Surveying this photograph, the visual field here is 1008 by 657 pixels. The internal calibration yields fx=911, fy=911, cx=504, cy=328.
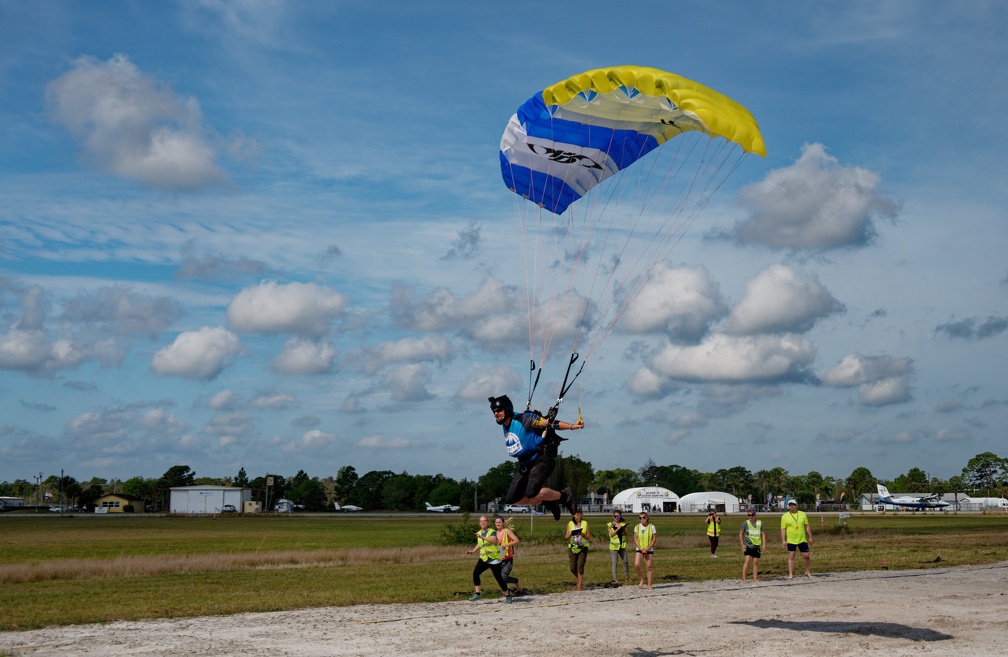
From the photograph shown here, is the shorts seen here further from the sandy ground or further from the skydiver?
the sandy ground

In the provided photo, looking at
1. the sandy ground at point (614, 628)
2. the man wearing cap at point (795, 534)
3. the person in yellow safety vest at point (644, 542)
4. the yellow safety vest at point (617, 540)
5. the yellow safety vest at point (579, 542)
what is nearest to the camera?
the sandy ground at point (614, 628)

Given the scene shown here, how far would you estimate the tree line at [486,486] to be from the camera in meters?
159

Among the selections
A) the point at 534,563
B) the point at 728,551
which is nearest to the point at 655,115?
the point at 534,563

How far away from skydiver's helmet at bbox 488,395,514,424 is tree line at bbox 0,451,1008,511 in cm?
13998

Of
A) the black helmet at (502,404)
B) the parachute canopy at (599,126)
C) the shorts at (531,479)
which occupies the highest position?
the parachute canopy at (599,126)

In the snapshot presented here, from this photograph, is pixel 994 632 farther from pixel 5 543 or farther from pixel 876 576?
pixel 5 543

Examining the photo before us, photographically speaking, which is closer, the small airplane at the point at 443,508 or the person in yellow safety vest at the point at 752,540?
the person in yellow safety vest at the point at 752,540

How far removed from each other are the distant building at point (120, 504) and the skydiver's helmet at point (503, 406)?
148910mm

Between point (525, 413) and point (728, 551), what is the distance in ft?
63.5

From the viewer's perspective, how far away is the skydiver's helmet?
42.8 feet

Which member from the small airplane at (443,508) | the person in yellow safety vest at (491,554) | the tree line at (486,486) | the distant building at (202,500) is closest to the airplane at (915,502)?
the tree line at (486,486)

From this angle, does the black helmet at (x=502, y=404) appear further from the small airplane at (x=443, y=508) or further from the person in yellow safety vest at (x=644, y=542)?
the small airplane at (x=443, y=508)

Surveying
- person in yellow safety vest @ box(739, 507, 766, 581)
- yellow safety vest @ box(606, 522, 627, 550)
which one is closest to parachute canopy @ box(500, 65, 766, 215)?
yellow safety vest @ box(606, 522, 627, 550)

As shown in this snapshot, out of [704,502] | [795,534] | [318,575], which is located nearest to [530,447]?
[795,534]
